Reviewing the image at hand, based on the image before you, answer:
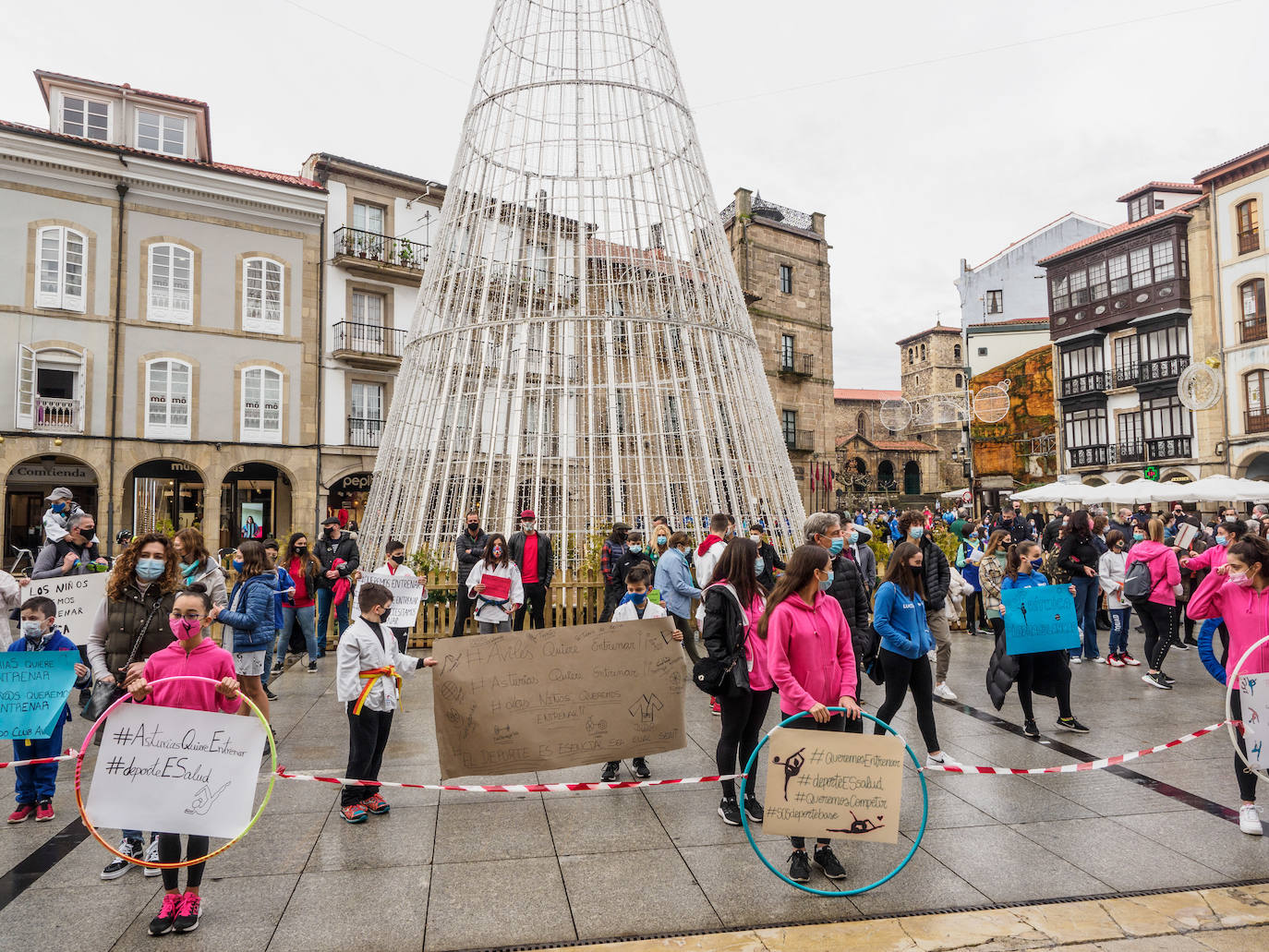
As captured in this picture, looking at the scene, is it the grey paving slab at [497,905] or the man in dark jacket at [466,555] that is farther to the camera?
the man in dark jacket at [466,555]

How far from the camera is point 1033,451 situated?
39469 mm

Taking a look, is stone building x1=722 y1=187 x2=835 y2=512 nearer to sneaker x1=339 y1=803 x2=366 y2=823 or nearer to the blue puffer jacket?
the blue puffer jacket

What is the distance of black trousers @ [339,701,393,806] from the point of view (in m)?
4.59

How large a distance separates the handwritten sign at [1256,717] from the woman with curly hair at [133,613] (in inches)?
241

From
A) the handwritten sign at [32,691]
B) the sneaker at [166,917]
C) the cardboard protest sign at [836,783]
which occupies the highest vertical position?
the handwritten sign at [32,691]

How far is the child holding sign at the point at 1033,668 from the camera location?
6281 millimetres

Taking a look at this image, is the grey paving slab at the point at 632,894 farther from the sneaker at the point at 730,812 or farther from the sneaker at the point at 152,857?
the sneaker at the point at 152,857

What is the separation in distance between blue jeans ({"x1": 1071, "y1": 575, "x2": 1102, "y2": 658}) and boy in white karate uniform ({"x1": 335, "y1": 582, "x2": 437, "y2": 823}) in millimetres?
8365

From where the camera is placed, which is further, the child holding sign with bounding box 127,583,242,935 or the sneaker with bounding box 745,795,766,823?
the sneaker with bounding box 745,795,766,823

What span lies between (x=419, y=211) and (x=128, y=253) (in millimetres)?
8099

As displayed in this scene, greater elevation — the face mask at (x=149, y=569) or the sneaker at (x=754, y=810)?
the face mask at (x=149, y=569)

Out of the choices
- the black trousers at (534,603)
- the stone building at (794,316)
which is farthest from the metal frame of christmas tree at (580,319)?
the stone building at (794,316)

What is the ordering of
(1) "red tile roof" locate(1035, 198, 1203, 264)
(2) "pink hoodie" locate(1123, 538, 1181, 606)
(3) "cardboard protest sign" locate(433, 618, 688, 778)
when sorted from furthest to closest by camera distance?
(1) "red tile roof" locate(1035, 198, 1203, 264), (2) "pink hoodie" locate(1123, 538, 1181, 606), (3) "cardboard protest sign" locate(433, 618, 688, 778)

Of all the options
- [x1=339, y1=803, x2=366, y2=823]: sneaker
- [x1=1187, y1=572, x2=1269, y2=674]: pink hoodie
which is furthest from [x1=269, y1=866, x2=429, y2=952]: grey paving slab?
[x1=1187, y1=572, x2=1269, y2=674]: pink hoodie
